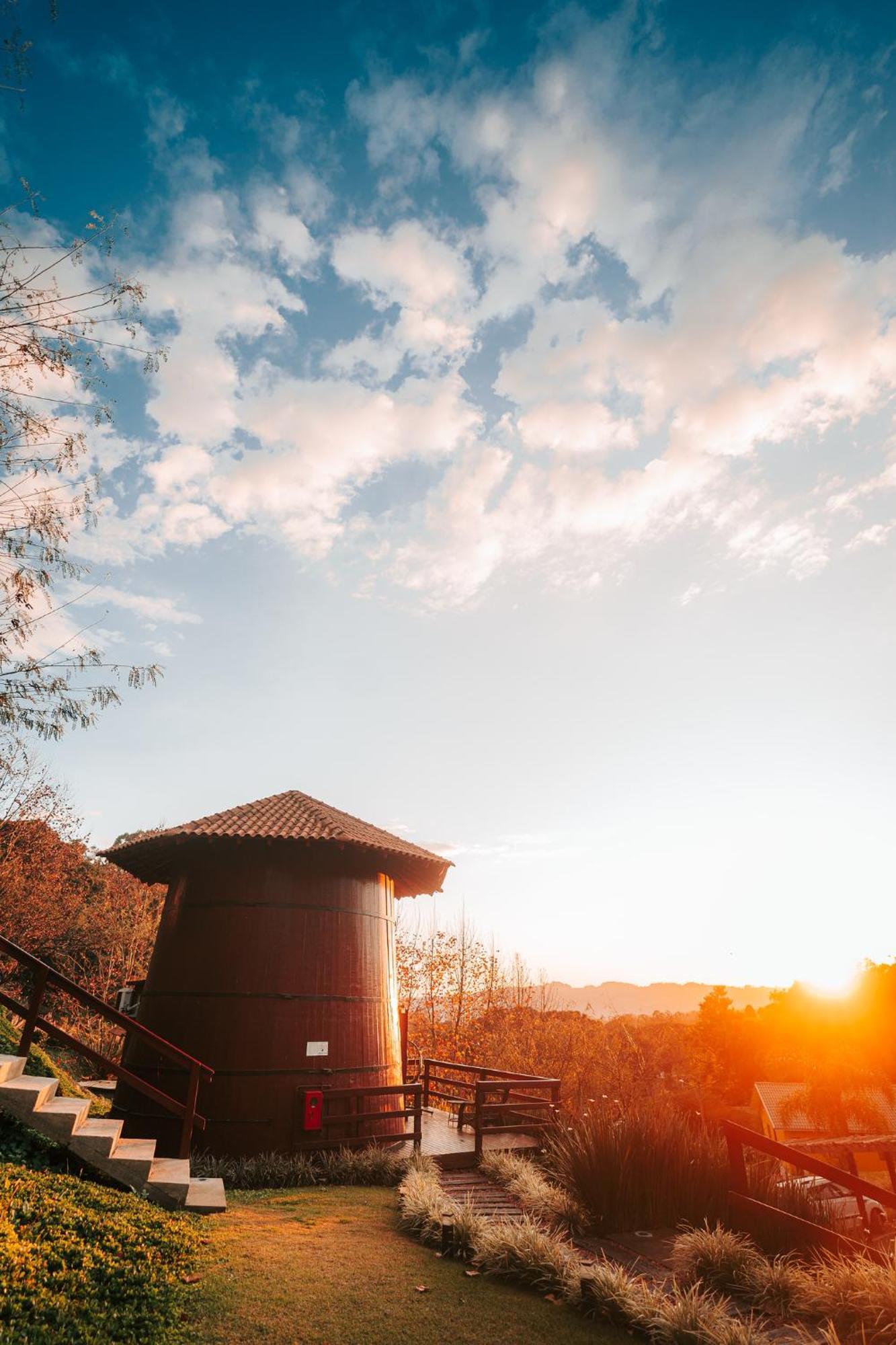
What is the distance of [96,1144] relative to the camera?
7.14 meters

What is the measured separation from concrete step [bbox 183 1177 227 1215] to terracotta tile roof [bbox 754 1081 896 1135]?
3611cm

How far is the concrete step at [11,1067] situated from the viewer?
23.9ft

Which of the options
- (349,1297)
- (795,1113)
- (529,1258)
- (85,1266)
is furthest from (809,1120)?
(85,1266)

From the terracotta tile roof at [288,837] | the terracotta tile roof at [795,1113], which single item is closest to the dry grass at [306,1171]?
the terracotta tile roof at [288,837]

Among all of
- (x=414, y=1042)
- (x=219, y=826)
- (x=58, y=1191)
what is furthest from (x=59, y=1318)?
(x=414, y=1042)

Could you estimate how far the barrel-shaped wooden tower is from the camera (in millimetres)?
11453

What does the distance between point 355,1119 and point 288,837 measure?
15.8 ft

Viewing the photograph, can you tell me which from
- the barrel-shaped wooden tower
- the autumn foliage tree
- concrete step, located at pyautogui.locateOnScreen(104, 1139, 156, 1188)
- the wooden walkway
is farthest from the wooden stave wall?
the autumn foliage tree

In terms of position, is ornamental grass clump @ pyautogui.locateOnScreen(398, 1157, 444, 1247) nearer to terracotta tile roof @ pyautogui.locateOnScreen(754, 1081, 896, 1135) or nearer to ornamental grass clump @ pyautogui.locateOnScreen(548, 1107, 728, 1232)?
ornamental grass clump @ pyautogui.locateOnScreen(548, 1107, 728, 1232)

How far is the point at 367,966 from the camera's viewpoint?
13117mm

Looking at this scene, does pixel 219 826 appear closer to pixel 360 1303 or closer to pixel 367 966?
pixel 367 966

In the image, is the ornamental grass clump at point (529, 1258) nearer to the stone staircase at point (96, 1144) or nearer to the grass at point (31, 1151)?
the stone staircase at point (96, 1144)

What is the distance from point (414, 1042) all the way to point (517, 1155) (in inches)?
707

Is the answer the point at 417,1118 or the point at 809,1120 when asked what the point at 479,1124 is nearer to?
the point at 417,1118
